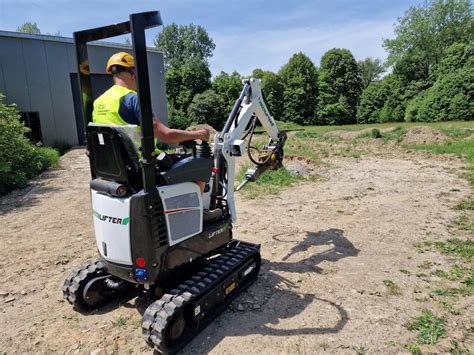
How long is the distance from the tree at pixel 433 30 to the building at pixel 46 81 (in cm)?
3249

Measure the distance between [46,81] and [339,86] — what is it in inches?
1116

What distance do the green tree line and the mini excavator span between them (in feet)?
88.3

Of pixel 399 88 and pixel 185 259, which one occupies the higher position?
pixel 399 88

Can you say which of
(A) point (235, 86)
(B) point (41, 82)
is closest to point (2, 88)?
(B) point (41, 82)

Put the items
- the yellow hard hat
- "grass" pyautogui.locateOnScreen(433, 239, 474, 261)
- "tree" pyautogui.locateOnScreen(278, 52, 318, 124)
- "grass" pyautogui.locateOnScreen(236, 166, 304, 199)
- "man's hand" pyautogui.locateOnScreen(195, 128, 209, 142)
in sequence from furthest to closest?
"tree" pyautogui.locateOnScreen(278, 52, 318, 124), "grass" pyautogui.locateOnScreen(236, 166, 304, 199), "grass" pyautogui.locateOnScreen(433, 239, 474, 261), "man's hand" pyautogui.locateOnScreen(195, 128, 209, 142), the yellow hard hat

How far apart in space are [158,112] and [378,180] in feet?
47.0

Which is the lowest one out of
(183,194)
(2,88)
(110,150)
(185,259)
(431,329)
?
(431,329)

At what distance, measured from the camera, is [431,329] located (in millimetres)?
3223

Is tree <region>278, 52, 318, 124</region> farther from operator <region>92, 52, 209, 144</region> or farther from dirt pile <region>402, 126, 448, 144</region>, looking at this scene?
operator <region>92, 52, 209, 144</region>

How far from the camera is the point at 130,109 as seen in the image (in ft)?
9.77

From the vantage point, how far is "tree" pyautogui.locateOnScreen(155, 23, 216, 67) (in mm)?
58875

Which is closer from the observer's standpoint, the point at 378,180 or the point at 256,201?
the point at 256,201

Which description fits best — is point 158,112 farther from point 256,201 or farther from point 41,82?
point 256,201

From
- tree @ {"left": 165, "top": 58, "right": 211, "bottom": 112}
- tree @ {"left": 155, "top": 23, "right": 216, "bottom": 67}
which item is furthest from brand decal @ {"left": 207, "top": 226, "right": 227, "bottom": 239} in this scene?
tree @ {"left": 155, "top": 23, "right": 216, "bottom": 67}
